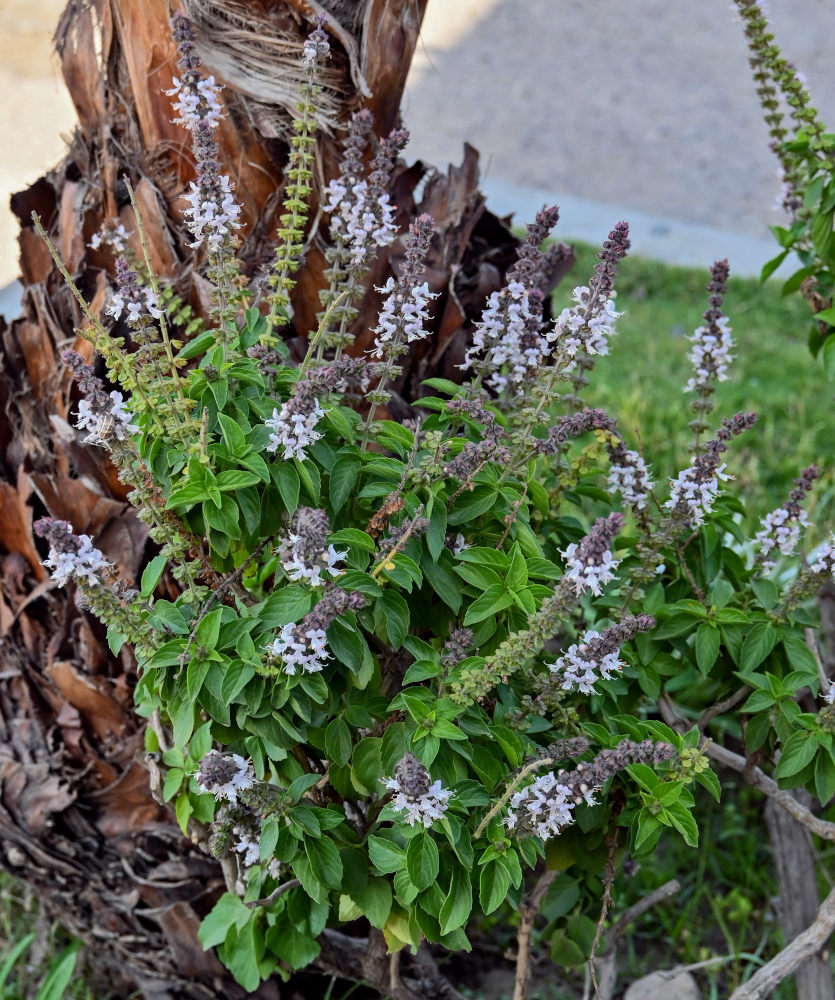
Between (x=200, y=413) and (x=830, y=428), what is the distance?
3.52 m

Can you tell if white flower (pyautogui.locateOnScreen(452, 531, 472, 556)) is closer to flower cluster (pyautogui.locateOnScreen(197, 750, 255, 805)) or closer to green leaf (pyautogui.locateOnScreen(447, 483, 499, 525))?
green leaf (pyautogui.locateOnScreen(447, 483, 499, 525))

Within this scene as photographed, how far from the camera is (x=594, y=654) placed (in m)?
1.48

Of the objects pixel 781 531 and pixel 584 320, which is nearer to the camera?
pixel 584 320

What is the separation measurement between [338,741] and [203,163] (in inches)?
32.4

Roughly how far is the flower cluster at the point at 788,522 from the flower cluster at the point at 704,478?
15 centimetres

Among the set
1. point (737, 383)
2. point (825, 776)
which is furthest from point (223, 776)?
point (737, 383)

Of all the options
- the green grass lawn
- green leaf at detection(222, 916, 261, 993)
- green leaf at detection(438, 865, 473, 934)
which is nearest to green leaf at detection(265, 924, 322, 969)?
green leaf at detection(222, 916, 261, 993)

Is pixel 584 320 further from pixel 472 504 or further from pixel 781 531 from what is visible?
pixel 781 531

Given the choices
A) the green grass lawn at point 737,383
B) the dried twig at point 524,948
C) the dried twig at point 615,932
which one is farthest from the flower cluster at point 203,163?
the green grass lawn at point 737,383

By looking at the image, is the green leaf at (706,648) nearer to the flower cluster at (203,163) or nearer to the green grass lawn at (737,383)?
the flower cluster at (203,163)

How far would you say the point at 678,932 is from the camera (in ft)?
8.57

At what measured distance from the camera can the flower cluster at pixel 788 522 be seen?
1752 mm

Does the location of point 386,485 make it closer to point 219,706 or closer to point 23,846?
point 219,706

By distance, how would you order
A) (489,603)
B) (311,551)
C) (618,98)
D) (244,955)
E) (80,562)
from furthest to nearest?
(618,98) → (244,955) → (489,603) → (80,562) → (311,551)
